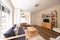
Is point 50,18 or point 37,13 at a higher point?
point 37,13

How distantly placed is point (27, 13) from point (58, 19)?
11.5ft

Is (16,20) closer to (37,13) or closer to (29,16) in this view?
(29,16)

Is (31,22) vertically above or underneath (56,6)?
underneath

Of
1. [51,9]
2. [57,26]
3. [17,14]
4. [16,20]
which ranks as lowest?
[57,26]

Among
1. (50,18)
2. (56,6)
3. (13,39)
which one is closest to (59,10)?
(56,6)

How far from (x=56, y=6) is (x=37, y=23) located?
3553mm

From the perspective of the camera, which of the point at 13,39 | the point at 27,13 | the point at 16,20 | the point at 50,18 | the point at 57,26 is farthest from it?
the point at 27,13

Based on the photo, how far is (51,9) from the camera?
8141mm

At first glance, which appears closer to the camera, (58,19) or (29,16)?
(58,19)

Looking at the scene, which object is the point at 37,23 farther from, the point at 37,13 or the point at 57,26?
the point at 57,26

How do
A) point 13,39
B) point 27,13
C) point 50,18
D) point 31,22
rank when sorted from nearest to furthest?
point 13,39, point 50,18, point 27,13, point 31,22

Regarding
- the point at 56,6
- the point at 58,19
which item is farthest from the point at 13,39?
the point at 56,6

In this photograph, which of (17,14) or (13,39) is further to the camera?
(17,14)

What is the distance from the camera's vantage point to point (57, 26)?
24.0 ft
